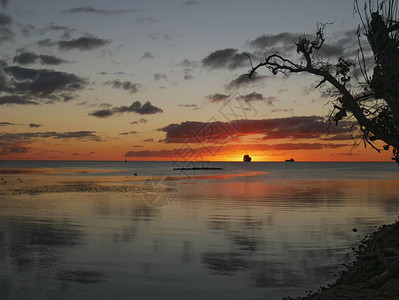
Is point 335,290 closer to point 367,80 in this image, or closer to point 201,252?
point 367,80

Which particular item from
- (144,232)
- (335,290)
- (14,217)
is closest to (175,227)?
(144,232)

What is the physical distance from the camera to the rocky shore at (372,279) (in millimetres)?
10742

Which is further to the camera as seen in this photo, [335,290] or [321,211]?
[321,211]

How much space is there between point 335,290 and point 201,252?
8.46 meters

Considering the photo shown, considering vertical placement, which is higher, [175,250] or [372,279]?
[372,279]

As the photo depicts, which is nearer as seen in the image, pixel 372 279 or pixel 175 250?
pixel 372 279

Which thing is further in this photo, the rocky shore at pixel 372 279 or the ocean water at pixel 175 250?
the ocean water at pixel 175 250

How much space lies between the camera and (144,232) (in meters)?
23.8

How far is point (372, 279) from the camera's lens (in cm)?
1170

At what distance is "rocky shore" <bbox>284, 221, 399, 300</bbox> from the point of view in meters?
10.7

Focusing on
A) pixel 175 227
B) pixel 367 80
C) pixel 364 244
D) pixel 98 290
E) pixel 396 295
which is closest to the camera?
pixel 396 295

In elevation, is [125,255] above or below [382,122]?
below

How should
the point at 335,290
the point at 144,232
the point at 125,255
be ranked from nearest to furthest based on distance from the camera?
the point at 335,290
the point at 125,255
the point at 144,232

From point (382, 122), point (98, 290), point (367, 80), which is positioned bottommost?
point (98, 290)
